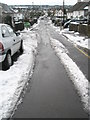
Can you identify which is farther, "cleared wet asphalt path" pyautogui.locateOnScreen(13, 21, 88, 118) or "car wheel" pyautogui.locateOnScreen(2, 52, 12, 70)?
"car wheel" pyautogui.locateOnScreen(2, 52, 12, 70)

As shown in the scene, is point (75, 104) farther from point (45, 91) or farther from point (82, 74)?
point (82, 74)

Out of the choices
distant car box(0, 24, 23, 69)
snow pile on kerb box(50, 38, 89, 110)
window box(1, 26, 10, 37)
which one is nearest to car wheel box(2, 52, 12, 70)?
distant car box(0, 24, 23, 69)

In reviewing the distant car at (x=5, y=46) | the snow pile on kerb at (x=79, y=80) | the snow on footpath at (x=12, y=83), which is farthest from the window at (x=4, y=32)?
the snow pile on kerb at (x=79, y=80)

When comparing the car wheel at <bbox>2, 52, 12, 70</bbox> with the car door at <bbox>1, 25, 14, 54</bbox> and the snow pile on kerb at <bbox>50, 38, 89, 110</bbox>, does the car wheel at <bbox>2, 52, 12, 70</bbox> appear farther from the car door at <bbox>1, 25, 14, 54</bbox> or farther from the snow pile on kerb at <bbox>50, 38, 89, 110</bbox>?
the snow pile on kerb at <bbox>50, 38, 89, 110</bbox>

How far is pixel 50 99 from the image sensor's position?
5.99 meters

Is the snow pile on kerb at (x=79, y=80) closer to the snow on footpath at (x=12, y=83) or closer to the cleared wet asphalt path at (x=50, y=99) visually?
the cleared wet asphalt path at (x=50, y=99)

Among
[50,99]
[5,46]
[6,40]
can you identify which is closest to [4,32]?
[6,40]

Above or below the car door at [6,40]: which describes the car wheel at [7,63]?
below

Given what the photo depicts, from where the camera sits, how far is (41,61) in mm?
11133

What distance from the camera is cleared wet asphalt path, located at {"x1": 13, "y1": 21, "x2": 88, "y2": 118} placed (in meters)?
5.14

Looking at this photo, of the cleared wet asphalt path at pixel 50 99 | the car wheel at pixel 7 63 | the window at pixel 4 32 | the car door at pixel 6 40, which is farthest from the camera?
the window at pixel 4 32

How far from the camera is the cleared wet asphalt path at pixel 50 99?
514cm

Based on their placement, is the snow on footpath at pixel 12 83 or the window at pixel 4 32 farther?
the window at pixel 4 32

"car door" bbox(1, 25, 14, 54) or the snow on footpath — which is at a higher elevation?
"car door" bbox(1, 25, 14, 54)
